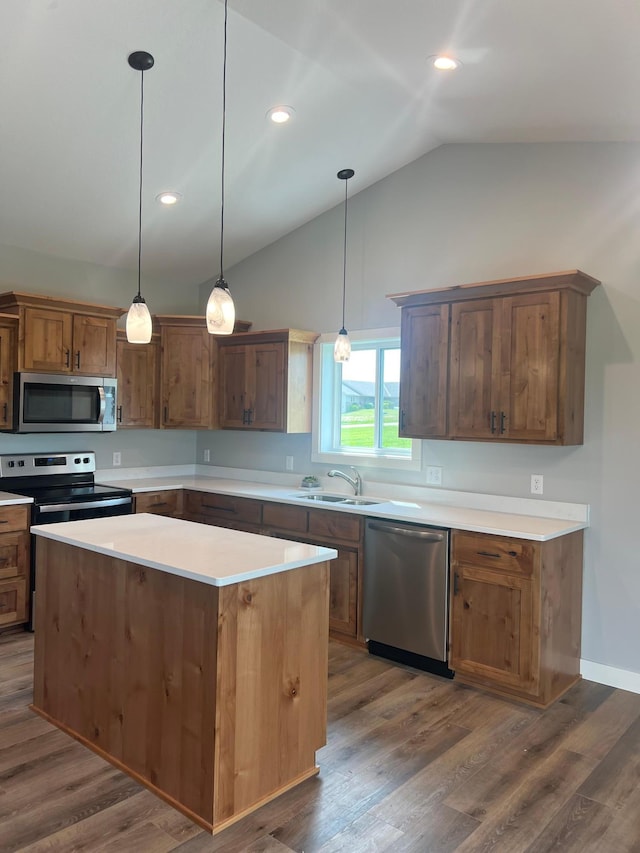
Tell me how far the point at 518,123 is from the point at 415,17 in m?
1.16

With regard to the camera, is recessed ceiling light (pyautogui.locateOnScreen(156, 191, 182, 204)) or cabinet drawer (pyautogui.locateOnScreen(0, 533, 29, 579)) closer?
cabinet drawer (pyautogui.locateOnScreen(0, 533, 29, 579))

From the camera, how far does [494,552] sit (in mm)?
3338

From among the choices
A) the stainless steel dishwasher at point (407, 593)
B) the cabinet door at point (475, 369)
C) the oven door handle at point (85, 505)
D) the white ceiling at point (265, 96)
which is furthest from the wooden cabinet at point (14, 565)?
the cabinet door at point (475, 369)

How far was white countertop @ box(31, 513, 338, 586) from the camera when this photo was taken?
2289mm

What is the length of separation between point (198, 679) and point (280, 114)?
304 centimetres

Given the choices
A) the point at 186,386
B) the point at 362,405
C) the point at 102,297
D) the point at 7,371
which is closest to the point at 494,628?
the point at 362,405

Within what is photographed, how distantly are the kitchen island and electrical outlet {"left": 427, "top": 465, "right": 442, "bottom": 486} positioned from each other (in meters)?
1.71

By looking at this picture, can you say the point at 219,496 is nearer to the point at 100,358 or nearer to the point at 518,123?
the point at 100,358

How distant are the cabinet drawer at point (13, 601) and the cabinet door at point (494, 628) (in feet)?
8.96

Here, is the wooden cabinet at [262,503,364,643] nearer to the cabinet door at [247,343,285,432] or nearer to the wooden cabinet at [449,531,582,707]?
the wooden cabinet at [449,531,582,707]

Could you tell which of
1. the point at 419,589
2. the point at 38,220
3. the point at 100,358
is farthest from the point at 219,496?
the point at 38,220

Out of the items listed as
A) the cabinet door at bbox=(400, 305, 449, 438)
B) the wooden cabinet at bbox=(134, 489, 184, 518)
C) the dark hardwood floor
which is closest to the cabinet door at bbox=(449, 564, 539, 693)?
the dark hardwood floor

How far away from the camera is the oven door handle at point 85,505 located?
420 centimetres

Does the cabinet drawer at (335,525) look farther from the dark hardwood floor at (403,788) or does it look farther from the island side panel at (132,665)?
the island side panel at (132,665)
